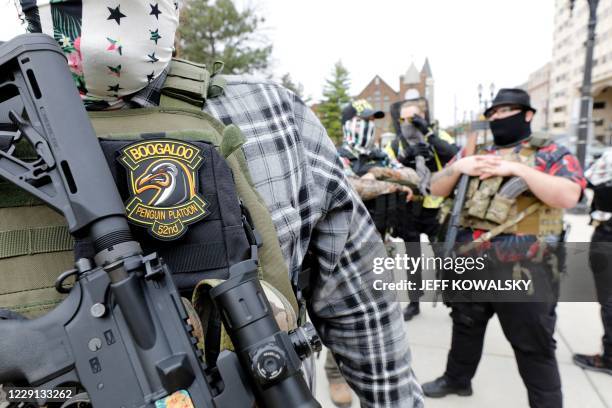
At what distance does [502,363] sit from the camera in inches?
144

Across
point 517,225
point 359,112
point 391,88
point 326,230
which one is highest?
point 391,88

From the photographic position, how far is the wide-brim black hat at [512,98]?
2.88 metres

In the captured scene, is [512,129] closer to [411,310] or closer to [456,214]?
[456,214]

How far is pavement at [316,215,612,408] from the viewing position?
10.4 feet

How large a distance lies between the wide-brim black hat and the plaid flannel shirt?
2.24 m

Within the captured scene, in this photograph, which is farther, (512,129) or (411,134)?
(411,134)

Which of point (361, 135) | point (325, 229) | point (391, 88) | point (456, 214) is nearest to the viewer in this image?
point (325, 229)

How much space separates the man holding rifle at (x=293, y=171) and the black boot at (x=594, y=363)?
10.6ft

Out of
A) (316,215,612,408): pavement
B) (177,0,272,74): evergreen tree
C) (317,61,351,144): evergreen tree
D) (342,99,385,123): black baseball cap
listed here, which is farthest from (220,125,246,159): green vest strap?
(317,61,351,144): evergreen tree

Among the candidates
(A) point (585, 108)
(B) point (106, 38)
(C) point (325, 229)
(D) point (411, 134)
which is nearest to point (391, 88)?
(A) point (585, 108)

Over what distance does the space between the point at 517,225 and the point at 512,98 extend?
2.98 ft

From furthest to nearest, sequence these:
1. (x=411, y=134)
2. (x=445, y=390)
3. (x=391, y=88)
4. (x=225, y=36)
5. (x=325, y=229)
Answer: (x=391, y=88), (x=225, y=36), (x=411, y=134), (x=445, y=390), (x=325, y=229)

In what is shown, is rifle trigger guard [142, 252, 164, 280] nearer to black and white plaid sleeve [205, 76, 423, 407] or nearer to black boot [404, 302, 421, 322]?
black and white plaid sleeve [205, 76, 423, 407]

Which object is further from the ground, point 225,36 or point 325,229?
point 225,36
